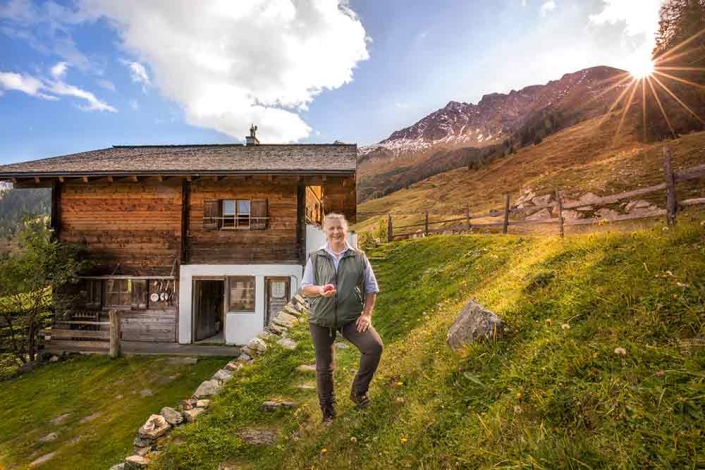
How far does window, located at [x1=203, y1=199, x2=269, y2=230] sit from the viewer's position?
1310 cm

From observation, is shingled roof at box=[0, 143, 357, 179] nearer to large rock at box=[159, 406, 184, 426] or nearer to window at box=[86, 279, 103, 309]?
window at box=[86, 279, 103, 309]

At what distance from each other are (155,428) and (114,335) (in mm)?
9101

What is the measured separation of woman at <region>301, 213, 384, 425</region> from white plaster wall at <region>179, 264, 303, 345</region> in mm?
9294

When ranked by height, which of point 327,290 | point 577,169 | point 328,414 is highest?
point 577,169

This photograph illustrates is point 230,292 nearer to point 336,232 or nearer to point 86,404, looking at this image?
point 86,404

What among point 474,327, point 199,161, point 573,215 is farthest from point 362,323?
point 573,215

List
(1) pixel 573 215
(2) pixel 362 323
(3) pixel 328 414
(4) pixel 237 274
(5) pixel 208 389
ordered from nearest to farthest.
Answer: (2) pixel 362 323, (3) pixel 328 414, (5) pixel 208 389, (4) pixel 237 274, (1) pixel 573 215

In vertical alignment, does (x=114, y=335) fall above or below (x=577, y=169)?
below

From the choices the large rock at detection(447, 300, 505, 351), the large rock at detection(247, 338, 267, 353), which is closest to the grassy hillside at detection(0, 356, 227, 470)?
the large rock at detection(247, 338, 267, 353)

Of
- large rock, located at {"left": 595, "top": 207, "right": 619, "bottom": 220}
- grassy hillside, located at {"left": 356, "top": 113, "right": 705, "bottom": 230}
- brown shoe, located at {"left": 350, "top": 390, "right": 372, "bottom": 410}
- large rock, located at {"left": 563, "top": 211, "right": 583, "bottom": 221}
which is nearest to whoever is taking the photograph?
brown shoe, located at {"left": 350, "top": 390, "right": 372, "bottom": 410}

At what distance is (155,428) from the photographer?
482cm

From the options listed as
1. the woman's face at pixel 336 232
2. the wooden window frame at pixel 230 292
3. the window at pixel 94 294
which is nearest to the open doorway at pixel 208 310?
the wooden window frame at pixel 230 292

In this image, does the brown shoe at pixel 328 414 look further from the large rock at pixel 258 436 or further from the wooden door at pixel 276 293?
the wooden door at pixel 276 293

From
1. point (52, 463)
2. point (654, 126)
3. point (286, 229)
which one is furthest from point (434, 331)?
point (654, 126)
